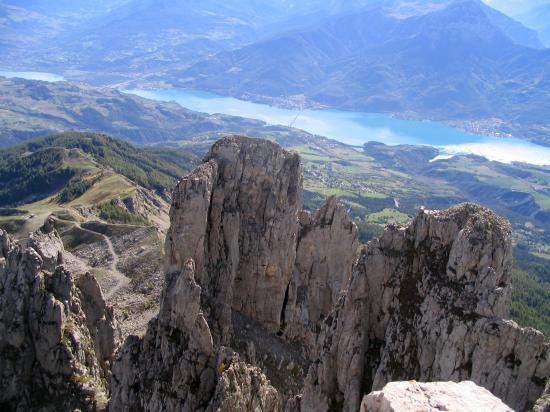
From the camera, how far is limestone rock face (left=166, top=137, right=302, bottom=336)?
39.0m

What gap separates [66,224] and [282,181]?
47.8 metres

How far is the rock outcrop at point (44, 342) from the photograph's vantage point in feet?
122

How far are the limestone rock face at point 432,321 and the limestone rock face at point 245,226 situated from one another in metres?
13.7

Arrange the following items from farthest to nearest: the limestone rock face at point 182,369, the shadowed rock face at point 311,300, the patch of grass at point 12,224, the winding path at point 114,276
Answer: the patch of grass at point 12,224 < the winding path at point 114,276 < the limestone rock face at point 182,369 < the shadowed rock face at point 311,300

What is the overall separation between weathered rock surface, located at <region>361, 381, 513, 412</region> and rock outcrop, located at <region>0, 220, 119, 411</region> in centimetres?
2611

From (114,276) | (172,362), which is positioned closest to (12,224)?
(114,276)

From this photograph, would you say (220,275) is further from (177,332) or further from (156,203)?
(156,203)

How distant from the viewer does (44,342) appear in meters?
38.7

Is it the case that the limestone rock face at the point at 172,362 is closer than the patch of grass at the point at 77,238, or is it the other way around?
the limestone rock face at the point at 172,362

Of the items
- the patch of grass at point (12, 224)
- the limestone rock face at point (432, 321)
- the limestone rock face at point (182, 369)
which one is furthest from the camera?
the patch of grass at point (12, 224)

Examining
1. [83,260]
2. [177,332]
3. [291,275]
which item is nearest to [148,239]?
[83,260]

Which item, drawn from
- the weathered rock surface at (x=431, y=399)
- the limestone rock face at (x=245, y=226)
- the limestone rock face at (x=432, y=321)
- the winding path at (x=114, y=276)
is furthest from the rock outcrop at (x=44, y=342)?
the weathered rock surface at (x=431, y=399)

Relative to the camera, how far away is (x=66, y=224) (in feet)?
271

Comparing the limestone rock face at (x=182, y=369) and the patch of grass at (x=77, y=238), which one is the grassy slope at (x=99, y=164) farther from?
the limestone rock face at (x=182, y=369)
